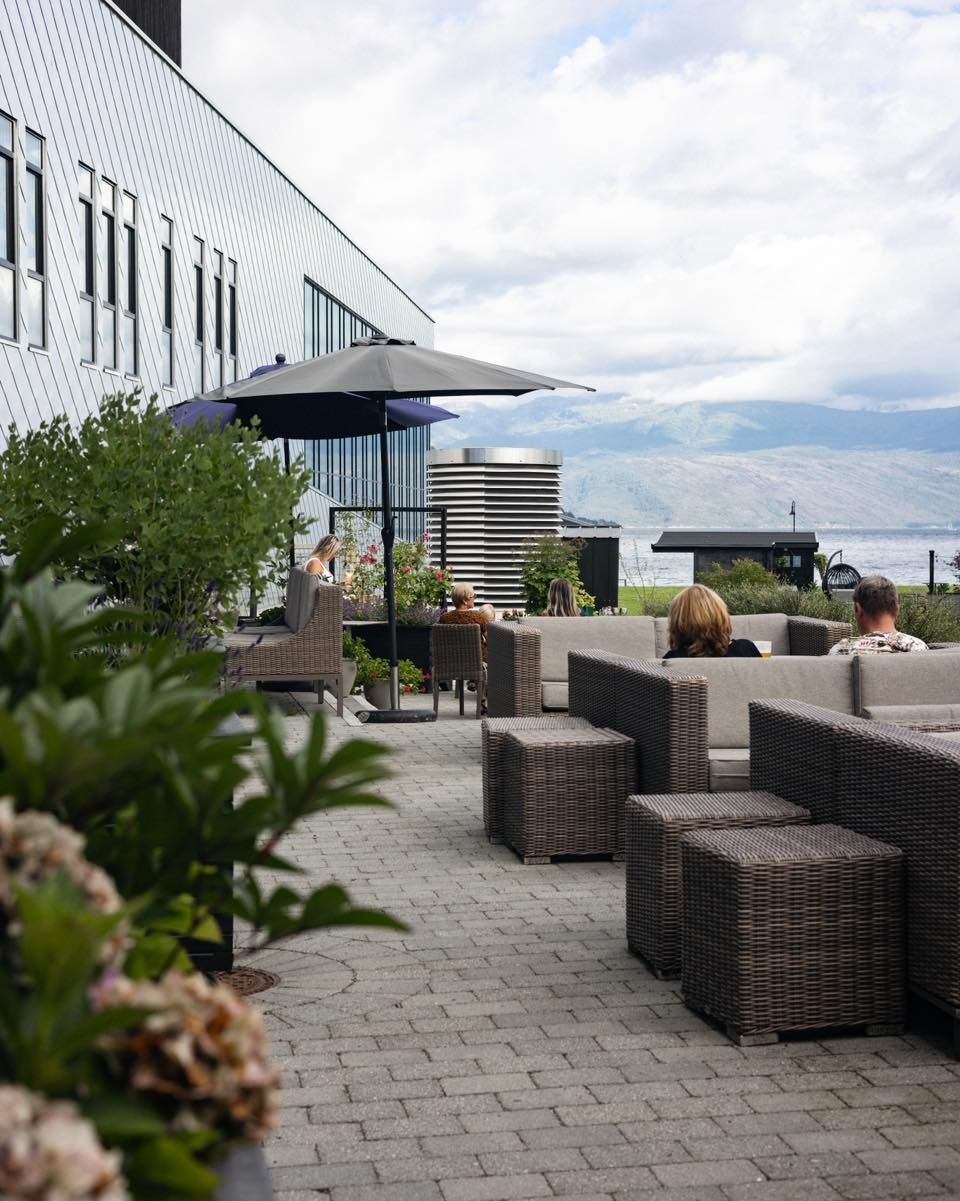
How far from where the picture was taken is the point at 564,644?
33.0ft

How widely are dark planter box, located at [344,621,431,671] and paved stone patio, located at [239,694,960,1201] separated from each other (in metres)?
8.18

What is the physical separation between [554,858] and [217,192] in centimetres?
2006

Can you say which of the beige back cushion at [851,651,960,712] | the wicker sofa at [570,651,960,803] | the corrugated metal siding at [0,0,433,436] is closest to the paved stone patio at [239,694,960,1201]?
the wicker sofa at [570,651,960,803]

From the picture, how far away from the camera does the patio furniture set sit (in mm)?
4004

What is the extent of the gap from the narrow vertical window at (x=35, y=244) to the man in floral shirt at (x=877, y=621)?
1146 centimetres

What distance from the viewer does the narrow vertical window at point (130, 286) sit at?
65.0 ft

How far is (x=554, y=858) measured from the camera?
659cm

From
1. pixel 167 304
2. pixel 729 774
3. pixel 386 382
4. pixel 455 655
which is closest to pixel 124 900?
pixel 729 774

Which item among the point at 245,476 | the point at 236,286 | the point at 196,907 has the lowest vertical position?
the point at 196,907

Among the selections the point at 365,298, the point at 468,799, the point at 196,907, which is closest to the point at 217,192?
the point at 365,298

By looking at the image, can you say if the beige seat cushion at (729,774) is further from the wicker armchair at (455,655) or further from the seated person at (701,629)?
the wicker armchair at (455,655)

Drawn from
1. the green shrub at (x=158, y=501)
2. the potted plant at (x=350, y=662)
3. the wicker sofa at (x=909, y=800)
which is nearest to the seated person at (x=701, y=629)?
the wicker sofa at (x=909, y=800)

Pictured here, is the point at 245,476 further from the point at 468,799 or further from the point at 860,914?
the point at 468,799

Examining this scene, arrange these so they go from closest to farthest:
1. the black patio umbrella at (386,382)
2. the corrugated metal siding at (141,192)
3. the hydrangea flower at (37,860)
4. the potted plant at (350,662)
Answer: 1. the hydrangea flower at (37,860)
2. the black patio umbrella at (386,382)
3. the potted plant at (350,662)
4. the corrugated metal siding at (141,192)
